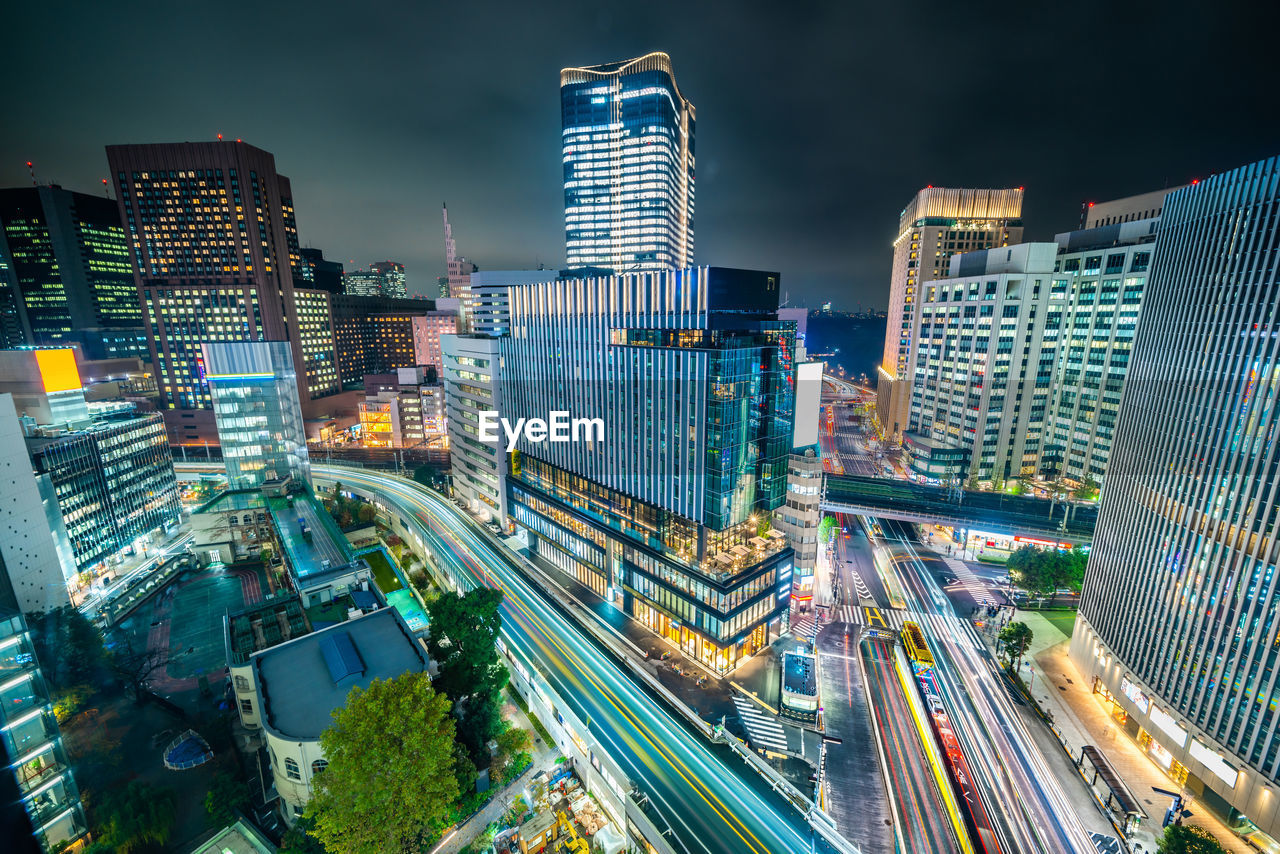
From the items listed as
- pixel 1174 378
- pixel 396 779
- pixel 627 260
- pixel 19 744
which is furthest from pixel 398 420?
pixel 1174 378

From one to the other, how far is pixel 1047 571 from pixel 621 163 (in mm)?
148810

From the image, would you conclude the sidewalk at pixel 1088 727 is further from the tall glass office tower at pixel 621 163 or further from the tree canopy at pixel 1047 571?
the tall glass office tower at pixel 621 163

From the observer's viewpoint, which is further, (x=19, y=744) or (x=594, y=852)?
(x=594, y=852)

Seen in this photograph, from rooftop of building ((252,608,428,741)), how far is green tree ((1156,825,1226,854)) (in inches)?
2284

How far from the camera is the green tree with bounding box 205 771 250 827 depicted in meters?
36.8

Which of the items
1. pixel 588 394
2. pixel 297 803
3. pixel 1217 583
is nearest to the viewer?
pixel 297 803

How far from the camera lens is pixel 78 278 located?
15688 cm

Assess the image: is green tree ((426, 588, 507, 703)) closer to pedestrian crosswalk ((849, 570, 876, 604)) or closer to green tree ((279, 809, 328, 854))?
green tree ((279, 809, 328, 854))

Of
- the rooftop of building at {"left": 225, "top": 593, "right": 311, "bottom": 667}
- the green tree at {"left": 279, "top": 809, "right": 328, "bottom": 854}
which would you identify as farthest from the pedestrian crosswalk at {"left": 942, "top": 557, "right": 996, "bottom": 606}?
the rooftop of building at {"left": 225, "top": 593, "right": 311, "bottom": 667}

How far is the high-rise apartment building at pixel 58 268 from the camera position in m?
150

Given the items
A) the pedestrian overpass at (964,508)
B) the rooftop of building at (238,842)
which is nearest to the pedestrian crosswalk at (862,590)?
the pedestrian overpass at (964,508)

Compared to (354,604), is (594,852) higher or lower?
lower

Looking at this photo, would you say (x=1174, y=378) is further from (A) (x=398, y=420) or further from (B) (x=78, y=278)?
(B) (x=78, y=278)

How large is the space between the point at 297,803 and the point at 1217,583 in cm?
7976
